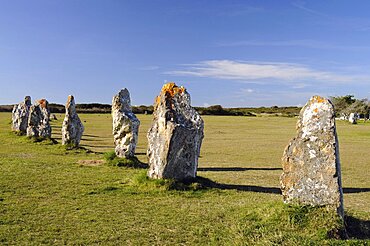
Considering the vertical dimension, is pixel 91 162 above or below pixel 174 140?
below

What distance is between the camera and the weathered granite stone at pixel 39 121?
28516 mm

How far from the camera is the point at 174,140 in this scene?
13750mm

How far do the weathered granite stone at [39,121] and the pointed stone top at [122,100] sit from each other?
9.95 m

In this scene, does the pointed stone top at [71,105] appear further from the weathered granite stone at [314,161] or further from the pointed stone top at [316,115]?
the pointed stone top at [316,115]

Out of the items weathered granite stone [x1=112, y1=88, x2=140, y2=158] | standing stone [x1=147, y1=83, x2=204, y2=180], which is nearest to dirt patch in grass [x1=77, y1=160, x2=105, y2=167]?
weathered granite stone [x1=112, y1=88, x2=140, y2=158]

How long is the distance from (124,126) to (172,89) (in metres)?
5.39

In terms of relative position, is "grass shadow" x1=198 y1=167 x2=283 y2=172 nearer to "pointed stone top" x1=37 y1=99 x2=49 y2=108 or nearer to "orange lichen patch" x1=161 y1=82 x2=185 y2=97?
"orange lichen patch" x1=161 y1=82 x2=185 y2=97

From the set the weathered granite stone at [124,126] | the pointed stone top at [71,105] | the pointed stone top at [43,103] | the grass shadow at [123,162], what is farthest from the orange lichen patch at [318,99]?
the pointed stone top at [43,103]

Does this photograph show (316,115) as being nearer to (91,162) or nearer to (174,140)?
(174,140)

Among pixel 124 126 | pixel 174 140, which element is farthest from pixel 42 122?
pixel 174 140

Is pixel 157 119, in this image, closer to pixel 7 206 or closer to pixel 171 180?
pixel 171 180

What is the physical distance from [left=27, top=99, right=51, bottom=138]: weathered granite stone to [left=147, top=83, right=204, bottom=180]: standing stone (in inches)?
631

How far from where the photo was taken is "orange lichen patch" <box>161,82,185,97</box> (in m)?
15.0

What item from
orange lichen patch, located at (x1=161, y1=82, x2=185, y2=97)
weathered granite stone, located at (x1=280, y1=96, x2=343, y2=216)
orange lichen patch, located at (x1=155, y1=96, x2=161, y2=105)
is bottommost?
weathered granite stone, located at (x1=280, y1=96, x2=343, y2=216)
